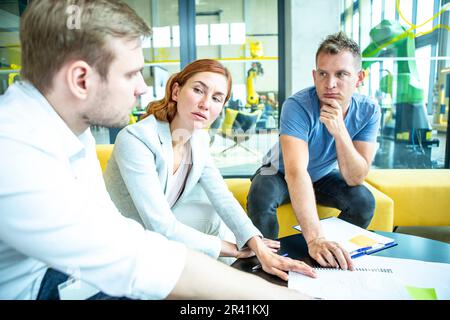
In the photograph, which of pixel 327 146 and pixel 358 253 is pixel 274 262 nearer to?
pixel 358 253

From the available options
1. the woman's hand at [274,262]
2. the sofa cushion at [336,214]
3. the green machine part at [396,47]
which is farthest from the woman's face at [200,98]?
the green machine part at [396,47]

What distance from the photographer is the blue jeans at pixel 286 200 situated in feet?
3.78

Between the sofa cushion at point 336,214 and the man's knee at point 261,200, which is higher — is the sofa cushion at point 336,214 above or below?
below

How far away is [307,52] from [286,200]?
1.17 metres

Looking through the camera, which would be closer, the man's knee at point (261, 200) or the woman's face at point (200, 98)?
the woman's face at point (200, 98)

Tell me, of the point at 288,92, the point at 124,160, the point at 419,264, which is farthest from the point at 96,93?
the point at 288,92

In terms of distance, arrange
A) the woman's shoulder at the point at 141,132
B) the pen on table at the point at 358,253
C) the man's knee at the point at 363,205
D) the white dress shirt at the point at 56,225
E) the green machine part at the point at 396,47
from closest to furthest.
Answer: the white dress shirt at the point at 56,225, the pen on table at the point at 358,253, the woman's shoulder at the point at 141,132, the man's knee at the point at 363,205, the green machine part at the point at 396,47

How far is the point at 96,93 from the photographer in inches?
15.8

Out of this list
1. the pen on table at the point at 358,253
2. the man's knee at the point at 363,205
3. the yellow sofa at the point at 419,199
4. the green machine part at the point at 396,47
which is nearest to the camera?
the pen on table at the point at 358,253

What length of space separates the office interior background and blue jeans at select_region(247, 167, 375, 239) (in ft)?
2.06

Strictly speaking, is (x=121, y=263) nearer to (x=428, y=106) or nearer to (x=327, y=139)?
(x=327, y=139)

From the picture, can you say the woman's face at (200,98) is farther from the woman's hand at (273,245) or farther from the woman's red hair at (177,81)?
the woman's hand at (273,245)

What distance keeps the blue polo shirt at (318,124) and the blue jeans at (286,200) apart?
83 mm

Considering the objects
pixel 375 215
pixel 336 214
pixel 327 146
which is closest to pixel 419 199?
pixel 375 215
